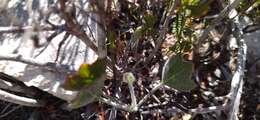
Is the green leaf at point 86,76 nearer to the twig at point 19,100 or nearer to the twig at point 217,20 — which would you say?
the twig at point 19,100

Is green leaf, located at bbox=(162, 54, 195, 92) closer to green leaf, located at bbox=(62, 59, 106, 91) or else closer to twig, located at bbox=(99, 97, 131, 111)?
twig, located at bbox=(99, 97, 131, 111)

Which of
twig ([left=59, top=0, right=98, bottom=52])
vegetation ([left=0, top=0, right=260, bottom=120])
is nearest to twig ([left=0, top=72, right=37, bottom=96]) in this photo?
vegetation ([left=0, top=0, right=260, bottom=120])

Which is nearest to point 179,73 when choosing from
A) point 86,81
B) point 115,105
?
point 115,105

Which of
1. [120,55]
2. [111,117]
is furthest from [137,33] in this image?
[111,117]

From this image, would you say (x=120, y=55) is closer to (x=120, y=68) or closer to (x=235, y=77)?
(x=120, y=68)

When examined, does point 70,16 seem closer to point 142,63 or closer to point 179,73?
point 179,73

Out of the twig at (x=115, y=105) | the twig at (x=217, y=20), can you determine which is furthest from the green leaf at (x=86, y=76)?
the twig at (x=217, y=20)
